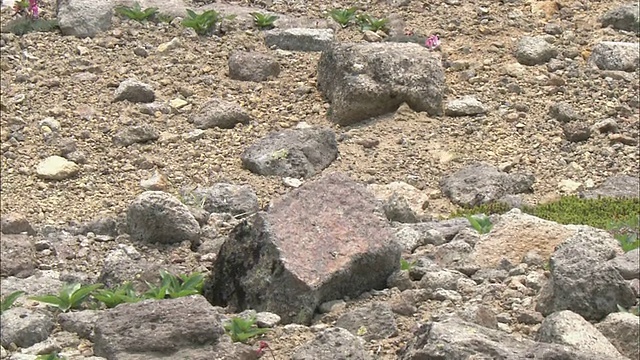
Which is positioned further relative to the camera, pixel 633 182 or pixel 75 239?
pixel 633 182

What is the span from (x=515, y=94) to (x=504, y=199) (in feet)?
6.19

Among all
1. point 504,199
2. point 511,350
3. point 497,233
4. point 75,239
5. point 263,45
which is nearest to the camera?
point 511,350

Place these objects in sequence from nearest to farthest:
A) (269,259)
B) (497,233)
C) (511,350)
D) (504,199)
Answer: (511,350) → (269,259) → (497,233) → (504,199)

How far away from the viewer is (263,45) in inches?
475

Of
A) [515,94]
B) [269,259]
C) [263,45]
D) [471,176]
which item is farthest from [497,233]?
[263,45]

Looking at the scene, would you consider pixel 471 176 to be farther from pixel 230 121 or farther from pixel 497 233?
pixel 497 233

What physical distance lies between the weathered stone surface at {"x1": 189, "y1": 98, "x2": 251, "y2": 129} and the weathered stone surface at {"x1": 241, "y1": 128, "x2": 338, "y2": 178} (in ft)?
1.47

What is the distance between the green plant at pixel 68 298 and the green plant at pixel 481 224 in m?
2.31

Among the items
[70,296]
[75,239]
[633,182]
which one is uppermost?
[70,296]

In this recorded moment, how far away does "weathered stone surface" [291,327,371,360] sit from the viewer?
568 centimetres

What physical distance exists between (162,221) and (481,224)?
73.0 inches

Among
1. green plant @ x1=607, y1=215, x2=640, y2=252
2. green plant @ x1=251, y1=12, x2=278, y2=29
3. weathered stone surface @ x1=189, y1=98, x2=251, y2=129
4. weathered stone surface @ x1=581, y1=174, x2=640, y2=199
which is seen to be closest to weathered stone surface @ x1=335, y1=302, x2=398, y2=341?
green plant @ x1=607, y1=215, x2=640, y2=252

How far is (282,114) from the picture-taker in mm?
11070

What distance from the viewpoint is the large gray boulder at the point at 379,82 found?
10898 millimetres
